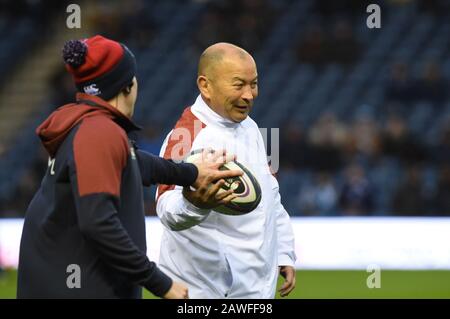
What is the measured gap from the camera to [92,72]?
471 cm

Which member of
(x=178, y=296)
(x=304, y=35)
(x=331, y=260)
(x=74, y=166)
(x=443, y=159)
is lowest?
(x=178, y=296)

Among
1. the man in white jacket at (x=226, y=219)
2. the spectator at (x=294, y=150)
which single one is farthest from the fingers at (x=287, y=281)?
the spectator at (x=294, y=150)

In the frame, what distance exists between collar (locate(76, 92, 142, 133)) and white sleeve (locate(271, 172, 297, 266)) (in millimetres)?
1471

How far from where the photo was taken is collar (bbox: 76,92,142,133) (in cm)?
470

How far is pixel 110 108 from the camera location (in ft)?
15.4

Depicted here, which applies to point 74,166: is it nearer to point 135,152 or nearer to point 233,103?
point 135,152

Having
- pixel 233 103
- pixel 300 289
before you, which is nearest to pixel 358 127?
pixel 300 289

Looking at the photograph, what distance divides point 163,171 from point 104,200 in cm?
61

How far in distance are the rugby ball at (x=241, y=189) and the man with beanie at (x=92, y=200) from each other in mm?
499

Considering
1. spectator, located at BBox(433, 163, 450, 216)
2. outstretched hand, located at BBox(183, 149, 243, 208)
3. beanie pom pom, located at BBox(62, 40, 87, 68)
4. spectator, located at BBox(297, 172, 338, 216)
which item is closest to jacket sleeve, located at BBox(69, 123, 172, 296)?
beanie pom pom, located at BBox(62, 40, 87, 68)

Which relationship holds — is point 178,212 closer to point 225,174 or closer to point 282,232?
point 225,174

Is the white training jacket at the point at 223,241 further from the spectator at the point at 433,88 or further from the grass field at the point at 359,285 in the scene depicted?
the spectator at the point at 433,88
